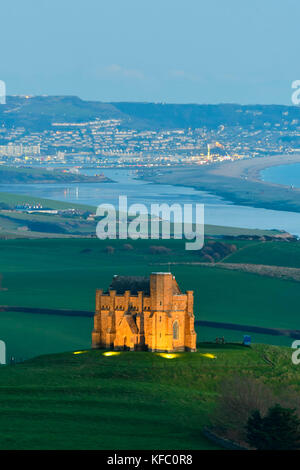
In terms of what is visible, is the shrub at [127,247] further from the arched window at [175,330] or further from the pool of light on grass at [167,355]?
the pool of light on grass at [167,355]

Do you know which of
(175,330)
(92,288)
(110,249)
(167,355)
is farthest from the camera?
(110,249)

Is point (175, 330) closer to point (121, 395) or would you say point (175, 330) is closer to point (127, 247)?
point (121, 395)

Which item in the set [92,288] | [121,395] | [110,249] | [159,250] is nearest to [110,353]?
[121,395]

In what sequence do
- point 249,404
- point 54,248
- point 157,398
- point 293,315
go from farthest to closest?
point 54,248 < point 293,315 < point 157,398 < point 249,404

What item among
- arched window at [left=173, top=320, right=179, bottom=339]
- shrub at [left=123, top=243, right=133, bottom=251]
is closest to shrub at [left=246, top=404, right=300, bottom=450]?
arched window at [left=173, top=320, right=179, bottom=339]

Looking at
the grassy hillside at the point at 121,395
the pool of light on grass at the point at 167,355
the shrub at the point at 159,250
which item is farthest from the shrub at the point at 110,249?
the pool of light on grass at the point at 167,355

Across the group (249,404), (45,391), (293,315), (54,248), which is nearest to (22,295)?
(293,315)

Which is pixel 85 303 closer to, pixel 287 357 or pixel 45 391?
pixel 287 357

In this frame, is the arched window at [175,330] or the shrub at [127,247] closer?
Answer: the arched window at [175,330]
